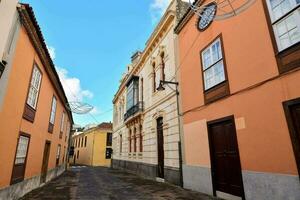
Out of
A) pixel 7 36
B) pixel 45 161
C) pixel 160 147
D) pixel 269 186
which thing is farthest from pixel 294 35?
pixel 45 161

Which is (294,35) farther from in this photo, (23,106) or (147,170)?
(147,170)

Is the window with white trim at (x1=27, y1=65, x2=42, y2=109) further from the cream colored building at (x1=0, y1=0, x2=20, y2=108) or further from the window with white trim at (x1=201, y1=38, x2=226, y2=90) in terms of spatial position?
the window with white trim at (x1=201, y1=38, x2=226, y2=90)

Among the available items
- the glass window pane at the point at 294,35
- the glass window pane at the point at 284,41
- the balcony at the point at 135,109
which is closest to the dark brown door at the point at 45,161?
the balcony at the point at 135,109

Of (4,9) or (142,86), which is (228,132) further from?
(142,86)

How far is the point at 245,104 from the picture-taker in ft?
21.2

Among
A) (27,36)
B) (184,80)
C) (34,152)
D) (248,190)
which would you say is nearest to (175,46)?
(184,80)

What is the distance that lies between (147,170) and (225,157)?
803cm

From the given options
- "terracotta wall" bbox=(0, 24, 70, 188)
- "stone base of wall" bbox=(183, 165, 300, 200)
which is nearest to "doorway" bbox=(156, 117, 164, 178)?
"stone base of wall" bbox=(183, 165, 300, 200)

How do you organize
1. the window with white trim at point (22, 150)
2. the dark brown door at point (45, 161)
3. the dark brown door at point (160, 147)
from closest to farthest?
the window with white trim at point (22, 150)
the dark brown door at point (160, 147)
the dark brown door at point (45, 161)

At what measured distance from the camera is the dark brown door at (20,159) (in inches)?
291

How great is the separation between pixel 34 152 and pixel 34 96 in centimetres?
283

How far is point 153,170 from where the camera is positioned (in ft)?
43.4

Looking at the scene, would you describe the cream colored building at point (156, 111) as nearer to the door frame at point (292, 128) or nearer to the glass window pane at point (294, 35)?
the door frame at point (292, 128)

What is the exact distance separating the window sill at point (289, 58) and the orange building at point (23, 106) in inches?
295
